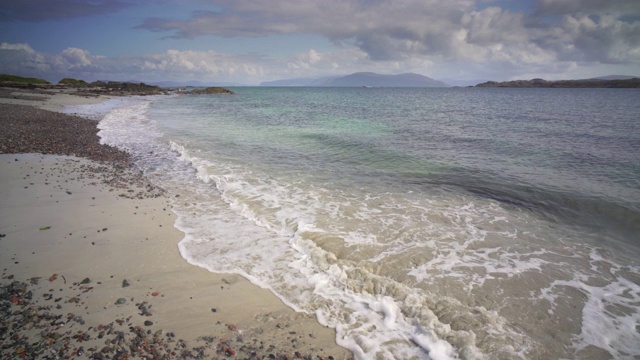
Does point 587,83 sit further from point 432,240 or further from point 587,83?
point 432,240

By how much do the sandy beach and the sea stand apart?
23.9 inches

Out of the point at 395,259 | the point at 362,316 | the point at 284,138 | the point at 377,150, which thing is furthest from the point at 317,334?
the point at 284,138

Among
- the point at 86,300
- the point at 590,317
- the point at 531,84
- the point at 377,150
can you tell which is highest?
the point at 531,84

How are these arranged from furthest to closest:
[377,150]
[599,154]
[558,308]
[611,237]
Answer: [377,150], [599,154], [611,237], [558,308]

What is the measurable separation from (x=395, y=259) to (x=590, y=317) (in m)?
A: 4.15

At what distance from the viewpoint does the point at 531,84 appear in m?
195

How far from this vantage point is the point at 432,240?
948 centimetres

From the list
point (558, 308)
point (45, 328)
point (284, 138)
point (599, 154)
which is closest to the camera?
point (45, 328)

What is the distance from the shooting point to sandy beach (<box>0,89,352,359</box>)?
5.17m

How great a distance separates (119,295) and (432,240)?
321 inches

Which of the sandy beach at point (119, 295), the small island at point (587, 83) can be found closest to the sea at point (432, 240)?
the sandy beach at point (119, 295)

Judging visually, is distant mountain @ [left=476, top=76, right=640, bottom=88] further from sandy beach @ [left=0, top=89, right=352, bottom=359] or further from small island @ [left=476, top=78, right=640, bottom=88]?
sandy beach @ [left=0, top=89, right=352, bottom=359]

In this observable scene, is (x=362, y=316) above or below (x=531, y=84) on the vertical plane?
below

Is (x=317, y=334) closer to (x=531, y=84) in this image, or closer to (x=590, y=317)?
(x=590, y=317)
